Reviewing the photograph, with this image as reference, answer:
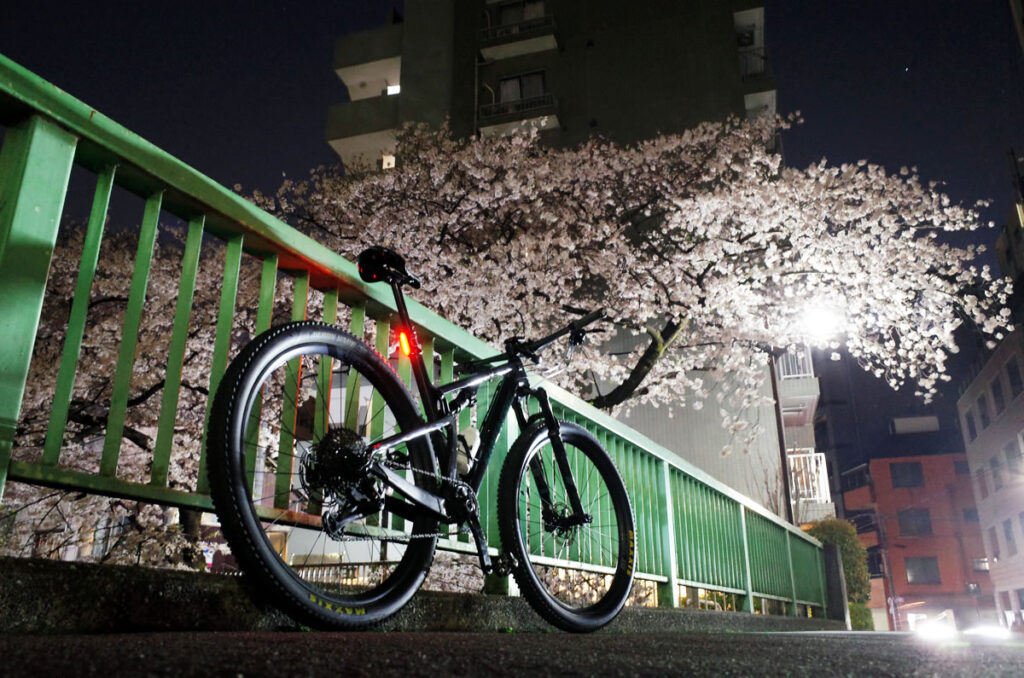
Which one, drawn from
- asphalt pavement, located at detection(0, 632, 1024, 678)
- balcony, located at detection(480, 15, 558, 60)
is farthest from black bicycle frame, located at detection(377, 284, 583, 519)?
balcony, located at detection(480, 15, 558, 60)

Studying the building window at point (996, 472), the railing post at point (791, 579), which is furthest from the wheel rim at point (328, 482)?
the building window at point (996, 472)

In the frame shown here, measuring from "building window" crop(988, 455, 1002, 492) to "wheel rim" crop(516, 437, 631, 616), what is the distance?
3445 centimetres

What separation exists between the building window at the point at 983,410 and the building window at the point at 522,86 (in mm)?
26794

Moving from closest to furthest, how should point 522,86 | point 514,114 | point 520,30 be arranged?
1. point 514,114
2. point 522,86
3. point 520,30

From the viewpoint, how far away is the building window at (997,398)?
31.4 metres

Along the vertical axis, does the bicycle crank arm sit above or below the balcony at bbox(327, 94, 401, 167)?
below

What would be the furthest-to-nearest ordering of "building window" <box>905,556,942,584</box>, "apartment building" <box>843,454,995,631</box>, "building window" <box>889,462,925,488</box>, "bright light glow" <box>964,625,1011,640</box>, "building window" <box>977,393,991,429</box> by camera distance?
"building window" <box>889,462,925,488</box>, "building window" <box>905,556,942,584</box>, "apartment building" <box>843,454,995,631</box>, "building window" <box>977,393,991,429</box>, "bright light glow" <box>964,625,1011,640</box>

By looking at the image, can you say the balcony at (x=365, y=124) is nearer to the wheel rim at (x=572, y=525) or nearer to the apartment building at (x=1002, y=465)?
the wheel rim at (x=572, y=525)

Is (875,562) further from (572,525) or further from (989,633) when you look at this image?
(572,525)

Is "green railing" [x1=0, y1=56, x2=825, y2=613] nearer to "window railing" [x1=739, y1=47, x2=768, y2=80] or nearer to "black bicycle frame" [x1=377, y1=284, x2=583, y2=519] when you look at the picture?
"black bicycle frame" [x1=377, y1=284, x2=583, y2=519]

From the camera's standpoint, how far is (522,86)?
24203mm

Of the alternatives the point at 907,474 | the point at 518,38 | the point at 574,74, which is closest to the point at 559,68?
the point at 574,74

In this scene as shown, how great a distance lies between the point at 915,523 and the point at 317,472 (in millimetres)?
45848

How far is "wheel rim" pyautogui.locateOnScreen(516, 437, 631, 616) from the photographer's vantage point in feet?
10.4
